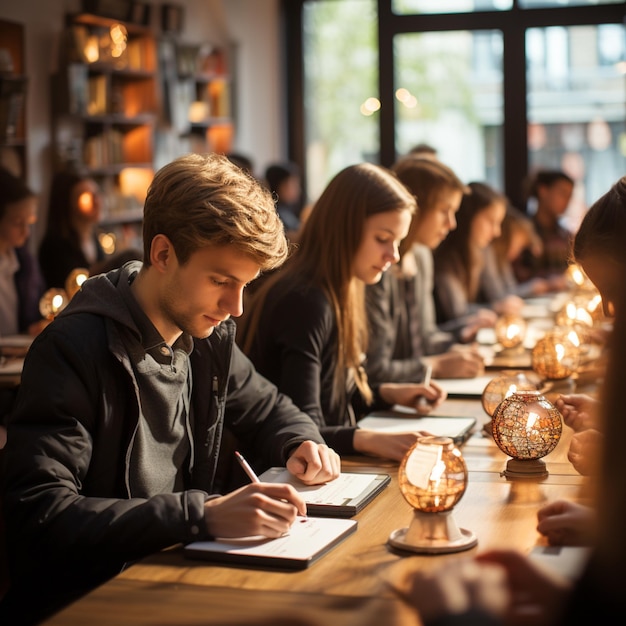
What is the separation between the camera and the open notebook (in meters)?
2.40

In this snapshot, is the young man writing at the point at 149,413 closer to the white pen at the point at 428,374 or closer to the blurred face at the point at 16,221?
the white pen at the point at 428,374

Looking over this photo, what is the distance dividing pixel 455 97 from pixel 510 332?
629 cm

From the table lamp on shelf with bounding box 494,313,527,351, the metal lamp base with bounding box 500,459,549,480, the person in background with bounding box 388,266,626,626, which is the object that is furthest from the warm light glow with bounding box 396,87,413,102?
the person in background with bounding box 388,266,626,626

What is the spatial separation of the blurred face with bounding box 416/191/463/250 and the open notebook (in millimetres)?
1190

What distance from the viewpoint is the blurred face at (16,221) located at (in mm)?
4742

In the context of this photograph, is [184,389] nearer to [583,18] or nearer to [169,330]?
[169,330]

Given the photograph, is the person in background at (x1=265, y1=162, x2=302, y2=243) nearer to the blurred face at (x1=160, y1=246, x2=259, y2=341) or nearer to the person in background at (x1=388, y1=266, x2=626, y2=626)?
the blurred face at (x1=160, y1=246, x2=259, y2=341)

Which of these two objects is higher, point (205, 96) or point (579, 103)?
point (205, 96)

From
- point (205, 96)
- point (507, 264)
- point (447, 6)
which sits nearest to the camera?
point (507, 264)

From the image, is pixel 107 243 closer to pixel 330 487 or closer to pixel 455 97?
pixel 455 97

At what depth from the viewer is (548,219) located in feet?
27.0

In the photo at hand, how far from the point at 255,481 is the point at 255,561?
24 centimetres

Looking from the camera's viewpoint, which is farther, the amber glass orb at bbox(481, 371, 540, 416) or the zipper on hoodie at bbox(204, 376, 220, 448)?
the amber glass orb at bbox(481, 371, 540, 416)

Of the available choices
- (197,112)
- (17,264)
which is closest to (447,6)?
(197,112)
